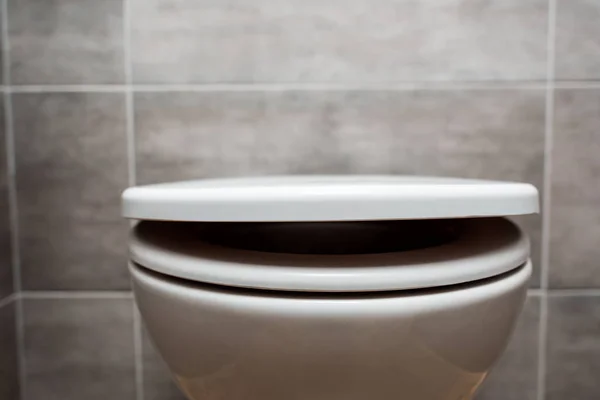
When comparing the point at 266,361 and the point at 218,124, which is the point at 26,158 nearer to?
the point at 218,124

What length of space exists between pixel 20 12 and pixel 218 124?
38cm

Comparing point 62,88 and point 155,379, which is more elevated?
point 62,88

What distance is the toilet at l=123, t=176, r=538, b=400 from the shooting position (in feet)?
1.34

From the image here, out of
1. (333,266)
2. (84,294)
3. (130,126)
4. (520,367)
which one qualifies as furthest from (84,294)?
(520,367)

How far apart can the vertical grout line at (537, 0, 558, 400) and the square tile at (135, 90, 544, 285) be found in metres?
0.01

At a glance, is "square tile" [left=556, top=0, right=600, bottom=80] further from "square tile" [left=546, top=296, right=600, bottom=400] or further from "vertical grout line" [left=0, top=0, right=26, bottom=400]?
"vertical grout line" [left=0, top=0, right=26, bottom=400]

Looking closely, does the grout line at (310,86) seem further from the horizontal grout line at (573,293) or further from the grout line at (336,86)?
the horizontal grout line at (573,293)

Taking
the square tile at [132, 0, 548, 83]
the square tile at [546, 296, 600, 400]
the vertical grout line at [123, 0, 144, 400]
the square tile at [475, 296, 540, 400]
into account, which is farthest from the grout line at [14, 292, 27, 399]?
the square tile at [546, 296, 600, 400]

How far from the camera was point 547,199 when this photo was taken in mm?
917

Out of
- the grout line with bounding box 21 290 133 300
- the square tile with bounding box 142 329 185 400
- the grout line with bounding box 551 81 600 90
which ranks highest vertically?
the grout line with bounding box 551 81 600 90

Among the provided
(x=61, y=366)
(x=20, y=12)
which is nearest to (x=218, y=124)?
(x=20, y=12)

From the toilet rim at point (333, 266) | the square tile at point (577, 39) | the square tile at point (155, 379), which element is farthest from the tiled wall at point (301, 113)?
the toilet rim at point (333, 266)

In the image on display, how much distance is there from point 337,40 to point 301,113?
0.13 meters

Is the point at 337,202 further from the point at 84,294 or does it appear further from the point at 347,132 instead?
the point at 84,294
